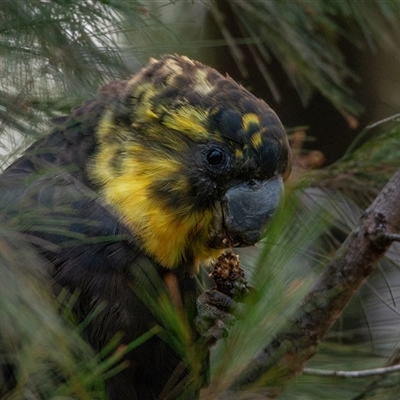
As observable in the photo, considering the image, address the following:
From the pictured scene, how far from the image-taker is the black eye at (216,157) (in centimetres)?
177

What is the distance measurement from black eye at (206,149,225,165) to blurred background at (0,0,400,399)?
18cm

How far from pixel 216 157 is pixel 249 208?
14cm

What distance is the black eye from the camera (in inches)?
69.8

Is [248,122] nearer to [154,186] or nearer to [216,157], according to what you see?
[216,157]

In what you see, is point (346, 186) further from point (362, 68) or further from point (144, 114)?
point (362, 68)

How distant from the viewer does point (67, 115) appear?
1646 millimetres

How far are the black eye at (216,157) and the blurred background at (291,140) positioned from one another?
179 millimetres

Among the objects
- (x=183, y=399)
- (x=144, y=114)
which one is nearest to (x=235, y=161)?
(x=144, y=114)

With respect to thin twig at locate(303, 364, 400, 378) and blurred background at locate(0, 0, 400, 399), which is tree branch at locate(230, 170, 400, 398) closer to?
blurred background at locate(0, 0, 400, 399)

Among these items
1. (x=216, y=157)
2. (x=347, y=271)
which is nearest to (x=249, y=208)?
(x=216, y=157)

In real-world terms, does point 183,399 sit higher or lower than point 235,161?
lower

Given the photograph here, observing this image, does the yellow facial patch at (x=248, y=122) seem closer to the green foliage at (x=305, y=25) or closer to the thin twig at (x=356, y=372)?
the green foliage at (x=305, y=25)

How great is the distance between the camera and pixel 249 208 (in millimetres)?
1718

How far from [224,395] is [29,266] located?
329 millimetres
